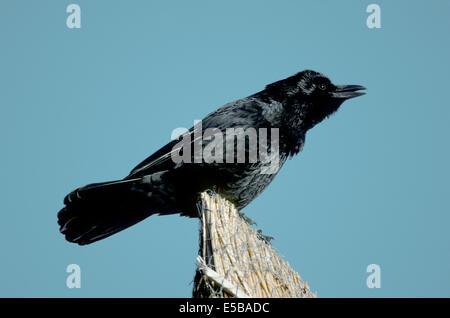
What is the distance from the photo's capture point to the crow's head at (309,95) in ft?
22.5

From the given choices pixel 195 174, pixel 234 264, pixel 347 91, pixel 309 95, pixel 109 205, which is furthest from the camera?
pixel 347 91

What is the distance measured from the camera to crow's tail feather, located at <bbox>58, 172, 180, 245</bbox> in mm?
6133

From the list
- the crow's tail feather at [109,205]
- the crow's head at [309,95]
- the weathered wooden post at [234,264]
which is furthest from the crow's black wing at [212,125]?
the weathered wooden post at [234,264]

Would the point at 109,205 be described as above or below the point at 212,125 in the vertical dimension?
below

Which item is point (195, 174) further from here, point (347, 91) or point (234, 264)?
point (347, 91)

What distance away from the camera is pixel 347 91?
24.1 feet

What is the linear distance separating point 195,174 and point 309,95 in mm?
2122

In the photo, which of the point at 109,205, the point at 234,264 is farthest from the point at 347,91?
the point at 234,264

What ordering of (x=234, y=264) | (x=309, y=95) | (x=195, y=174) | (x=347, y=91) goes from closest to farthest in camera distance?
(x=234, y=264)
(x=195, y=174)
(x=309, y=95)
(x=347, y=91)

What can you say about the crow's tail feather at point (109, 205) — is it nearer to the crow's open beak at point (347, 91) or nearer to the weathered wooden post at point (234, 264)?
the weathered wooden post at point (234, 264)

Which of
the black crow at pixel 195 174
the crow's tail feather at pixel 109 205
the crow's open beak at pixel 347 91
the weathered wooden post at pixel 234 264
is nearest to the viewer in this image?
the weathered wooden post at pixel 234 264

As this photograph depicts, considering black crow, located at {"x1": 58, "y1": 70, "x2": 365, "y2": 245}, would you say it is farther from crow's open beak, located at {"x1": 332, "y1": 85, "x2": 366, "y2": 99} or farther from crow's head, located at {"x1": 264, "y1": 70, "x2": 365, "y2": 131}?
crow's open beak, located at {"x1": 332, "y1": 85, "x2": 366, "y2": 99}

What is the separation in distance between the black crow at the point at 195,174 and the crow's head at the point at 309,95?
0.04 meters

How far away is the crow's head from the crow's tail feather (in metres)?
1.95
